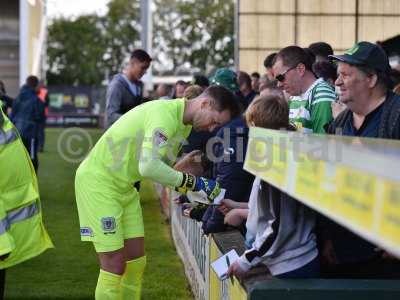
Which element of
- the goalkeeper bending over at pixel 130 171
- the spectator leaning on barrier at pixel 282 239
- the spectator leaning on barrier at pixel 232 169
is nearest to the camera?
the spectator leaning on barrier at pixel 282 239

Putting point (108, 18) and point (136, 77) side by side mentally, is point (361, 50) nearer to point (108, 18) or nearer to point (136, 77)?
point (136, 77)

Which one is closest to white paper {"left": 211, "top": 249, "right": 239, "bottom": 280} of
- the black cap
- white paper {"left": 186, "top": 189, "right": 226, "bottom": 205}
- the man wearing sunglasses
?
white paper {"left": 186, "top": 189, "right": 226, "bottom": 205}

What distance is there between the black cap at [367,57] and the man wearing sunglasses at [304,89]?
1397mm

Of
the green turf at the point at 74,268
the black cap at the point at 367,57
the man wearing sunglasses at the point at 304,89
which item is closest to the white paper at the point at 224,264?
the black cap at the point at 367,57

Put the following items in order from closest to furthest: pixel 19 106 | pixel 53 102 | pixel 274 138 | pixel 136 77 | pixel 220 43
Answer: pixel 274 138 → pixel 136 77 → pixel 19 106 → pixel 53 102 → pixel 220 43

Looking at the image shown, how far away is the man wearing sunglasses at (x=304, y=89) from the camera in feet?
18.6

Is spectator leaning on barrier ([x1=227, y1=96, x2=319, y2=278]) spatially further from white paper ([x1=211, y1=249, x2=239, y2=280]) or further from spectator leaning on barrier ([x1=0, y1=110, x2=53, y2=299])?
spectator leaning on barrier ([x1=0, y1=110, x2=53, y2=299])

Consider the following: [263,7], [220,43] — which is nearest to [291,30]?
[263,7]

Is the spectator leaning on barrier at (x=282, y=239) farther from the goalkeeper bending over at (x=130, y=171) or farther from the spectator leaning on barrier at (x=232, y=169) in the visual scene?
the spectator leaning on barrier at (x=232, y=169)

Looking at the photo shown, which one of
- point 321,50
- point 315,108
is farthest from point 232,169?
point 321,50

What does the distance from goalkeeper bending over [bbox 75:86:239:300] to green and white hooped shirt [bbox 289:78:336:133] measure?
85 cm

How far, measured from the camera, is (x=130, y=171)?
5.23 metres

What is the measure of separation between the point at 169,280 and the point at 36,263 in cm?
162

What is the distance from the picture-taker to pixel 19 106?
15992mm
